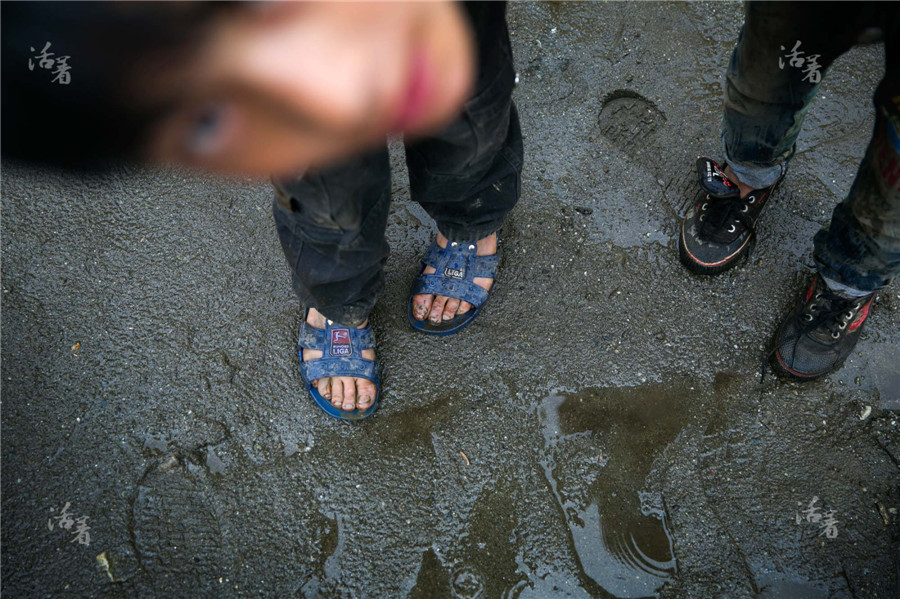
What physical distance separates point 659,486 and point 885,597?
1.97ft

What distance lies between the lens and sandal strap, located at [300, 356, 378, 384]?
175 centimetres

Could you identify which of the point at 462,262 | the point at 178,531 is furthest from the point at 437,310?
the point at 178,531

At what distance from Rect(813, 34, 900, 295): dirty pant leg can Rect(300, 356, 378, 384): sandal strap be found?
1337 mm

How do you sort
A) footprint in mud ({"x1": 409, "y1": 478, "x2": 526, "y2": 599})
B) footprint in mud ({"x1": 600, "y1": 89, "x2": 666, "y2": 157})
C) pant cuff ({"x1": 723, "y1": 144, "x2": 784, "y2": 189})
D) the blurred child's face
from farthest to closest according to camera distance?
footprint in mud ({"x1": 600, "y1": 89, "x2": 666, "y2": 157}) < pant cuff ({"x1": 723, "y1": 144, "x2": 784, "y2": 189}) < footprint in mud ({"x1": 409, "y1": 478, "x2": 526, "y2": 599}) < the blurred child's face

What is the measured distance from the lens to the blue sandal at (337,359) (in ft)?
5.73

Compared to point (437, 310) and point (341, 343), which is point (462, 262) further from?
point (341, 343)

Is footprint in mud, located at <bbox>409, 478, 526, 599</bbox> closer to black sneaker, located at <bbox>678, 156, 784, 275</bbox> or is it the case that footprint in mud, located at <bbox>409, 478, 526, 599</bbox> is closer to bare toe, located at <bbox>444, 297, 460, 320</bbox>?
bare toe, located at <bbox>444, 297, 460, 320</bbox>

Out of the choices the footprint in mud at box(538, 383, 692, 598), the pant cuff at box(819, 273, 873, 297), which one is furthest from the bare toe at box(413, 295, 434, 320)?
the pant cuff at box(819, 273, 873, 297)

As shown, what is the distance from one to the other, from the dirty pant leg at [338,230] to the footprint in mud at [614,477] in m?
0.68

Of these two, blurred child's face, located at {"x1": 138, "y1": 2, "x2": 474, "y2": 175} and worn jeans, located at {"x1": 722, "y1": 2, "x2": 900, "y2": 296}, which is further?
worn jeans, located at {"x1": 722, "y1": 2, "x2": 900, "y2": 296}

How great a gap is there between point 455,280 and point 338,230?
0.66 metres

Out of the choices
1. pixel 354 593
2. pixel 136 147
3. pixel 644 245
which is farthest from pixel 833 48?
pixel 354 593

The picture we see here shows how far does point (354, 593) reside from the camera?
5.02 ft

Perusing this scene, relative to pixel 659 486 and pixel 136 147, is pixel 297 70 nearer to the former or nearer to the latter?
pixel 136 147
